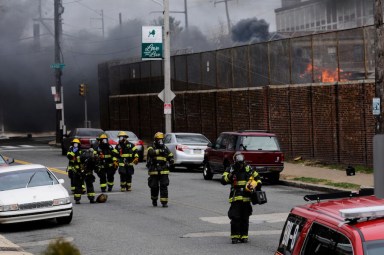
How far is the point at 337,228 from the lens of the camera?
17.9ft

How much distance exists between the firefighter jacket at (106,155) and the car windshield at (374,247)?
17.7m

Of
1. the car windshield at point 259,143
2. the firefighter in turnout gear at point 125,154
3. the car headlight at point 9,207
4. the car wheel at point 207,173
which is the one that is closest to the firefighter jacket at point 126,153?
the firefighter in turnout gear at point 125,154

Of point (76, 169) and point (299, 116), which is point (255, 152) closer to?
point (76, 169)

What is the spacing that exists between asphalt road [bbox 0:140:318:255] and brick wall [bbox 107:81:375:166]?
228 inches

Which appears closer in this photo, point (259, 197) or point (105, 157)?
point (259, 197)

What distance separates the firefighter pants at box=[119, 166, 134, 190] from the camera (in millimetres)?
23047

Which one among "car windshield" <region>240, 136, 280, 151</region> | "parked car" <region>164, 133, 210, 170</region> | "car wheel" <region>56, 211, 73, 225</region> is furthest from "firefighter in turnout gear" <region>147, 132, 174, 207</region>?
"parked car" <region>164, 133, 210, 170</region>

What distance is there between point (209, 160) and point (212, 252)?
1424 cm

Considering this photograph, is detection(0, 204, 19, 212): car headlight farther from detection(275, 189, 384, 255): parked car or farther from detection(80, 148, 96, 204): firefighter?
detection(275, 189, 384, 255): parked car

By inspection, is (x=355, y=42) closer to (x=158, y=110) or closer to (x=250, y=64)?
(x=250, y=64)

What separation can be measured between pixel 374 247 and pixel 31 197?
1180cm

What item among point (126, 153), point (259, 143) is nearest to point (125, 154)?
point (126, 153)

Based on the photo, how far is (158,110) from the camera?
4659 centimetres

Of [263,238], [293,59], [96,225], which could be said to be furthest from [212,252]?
[293,59]
